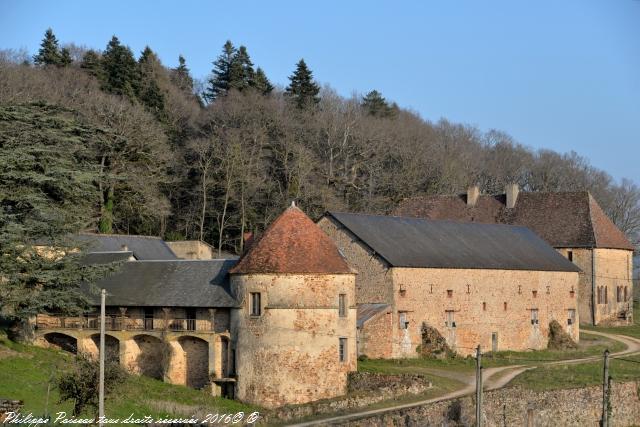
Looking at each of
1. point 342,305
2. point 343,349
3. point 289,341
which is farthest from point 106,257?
point 343,349

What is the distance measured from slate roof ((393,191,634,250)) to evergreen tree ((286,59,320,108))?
23271mm

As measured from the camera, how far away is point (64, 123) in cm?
4244

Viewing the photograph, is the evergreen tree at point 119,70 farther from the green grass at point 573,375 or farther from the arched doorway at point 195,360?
the green grass at point 573,375

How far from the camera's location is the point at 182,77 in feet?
348

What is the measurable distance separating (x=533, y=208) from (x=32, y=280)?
123 ft

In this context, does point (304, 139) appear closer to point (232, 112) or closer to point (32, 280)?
point (232, 112)

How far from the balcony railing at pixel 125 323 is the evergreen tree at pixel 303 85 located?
48.3 metres

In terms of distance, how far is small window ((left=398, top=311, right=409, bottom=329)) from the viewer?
4872 centimetres

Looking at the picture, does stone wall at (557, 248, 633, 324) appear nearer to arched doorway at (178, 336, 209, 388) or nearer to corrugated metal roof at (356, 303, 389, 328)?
corrugated metal roof at (356, 303, 389, 328)

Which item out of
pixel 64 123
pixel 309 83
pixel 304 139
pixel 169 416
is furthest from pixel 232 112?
pixel 169 416

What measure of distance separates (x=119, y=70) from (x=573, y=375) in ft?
172

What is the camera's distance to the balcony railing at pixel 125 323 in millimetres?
42188

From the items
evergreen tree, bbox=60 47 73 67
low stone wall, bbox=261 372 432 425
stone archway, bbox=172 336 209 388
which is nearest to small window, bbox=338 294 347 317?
low stone wall, bbox=261 372 432 425

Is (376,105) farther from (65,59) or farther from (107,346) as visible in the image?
(107,346)
